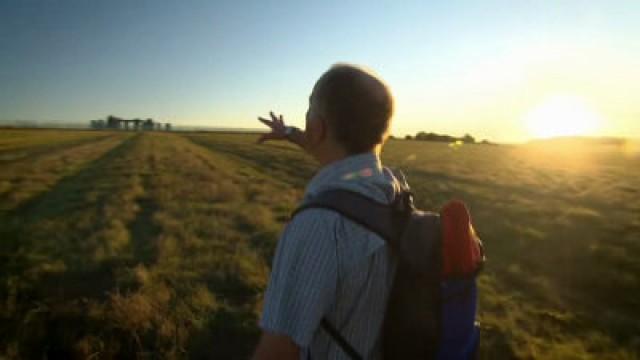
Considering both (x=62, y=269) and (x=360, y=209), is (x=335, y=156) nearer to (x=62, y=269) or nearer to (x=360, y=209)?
(x=360, y=209)

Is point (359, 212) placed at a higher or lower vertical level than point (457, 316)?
higher

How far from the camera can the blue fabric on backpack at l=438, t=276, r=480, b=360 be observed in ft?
6.49

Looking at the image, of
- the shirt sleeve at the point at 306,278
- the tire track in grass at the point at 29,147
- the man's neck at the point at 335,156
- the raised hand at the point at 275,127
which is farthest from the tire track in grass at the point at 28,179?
the shirt sleeve at the point at 306,278

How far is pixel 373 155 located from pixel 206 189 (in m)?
19.3

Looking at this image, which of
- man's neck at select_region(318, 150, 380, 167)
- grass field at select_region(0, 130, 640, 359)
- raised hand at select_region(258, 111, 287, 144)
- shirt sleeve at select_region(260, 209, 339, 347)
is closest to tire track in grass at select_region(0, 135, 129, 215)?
grass field at select_region(0, 130, 640, 359)

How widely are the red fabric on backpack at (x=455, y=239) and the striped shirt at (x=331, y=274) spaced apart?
193mm

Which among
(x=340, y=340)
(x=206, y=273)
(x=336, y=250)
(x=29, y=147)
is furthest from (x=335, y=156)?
(x=29, y=147)

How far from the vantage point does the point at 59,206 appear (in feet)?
55.1

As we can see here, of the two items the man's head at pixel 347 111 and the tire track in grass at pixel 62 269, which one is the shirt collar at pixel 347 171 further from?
the tire track in grass at pixel 62 269

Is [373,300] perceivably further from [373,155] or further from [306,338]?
[373,155]

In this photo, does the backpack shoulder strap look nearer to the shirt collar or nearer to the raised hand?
the shirt collar

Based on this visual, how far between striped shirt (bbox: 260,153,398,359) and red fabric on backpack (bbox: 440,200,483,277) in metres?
0.19

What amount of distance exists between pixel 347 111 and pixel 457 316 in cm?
81

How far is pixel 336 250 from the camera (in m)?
1.83
